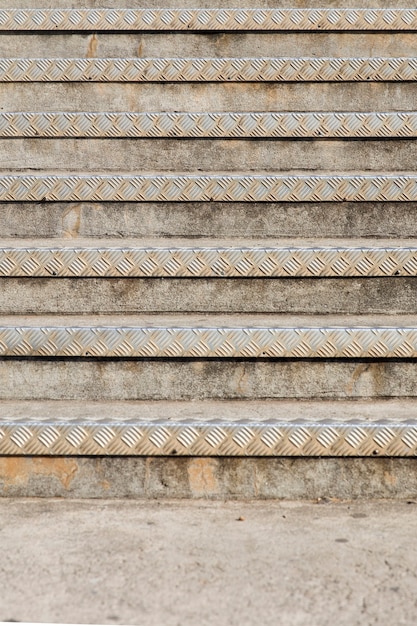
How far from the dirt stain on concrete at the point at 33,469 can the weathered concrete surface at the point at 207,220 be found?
178 centimetres

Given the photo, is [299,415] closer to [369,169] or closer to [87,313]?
[87,313]

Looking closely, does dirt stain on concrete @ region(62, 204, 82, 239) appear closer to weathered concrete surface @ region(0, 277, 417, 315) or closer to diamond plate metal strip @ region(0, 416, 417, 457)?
weathered concrete surface @ region(0, 277, 417, 315)

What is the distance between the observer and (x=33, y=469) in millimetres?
3184

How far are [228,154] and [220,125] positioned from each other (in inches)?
7.4

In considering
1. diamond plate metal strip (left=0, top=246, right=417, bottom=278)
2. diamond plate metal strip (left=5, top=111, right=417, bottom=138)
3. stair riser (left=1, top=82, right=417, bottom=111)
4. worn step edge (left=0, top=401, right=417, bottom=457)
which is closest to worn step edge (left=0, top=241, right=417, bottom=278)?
diamond plate metal strip (left=0, top=246, right=417, bottom=278)

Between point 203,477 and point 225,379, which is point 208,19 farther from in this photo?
point 203,477

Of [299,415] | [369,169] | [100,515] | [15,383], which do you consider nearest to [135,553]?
[100,515]

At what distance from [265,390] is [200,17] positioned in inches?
132

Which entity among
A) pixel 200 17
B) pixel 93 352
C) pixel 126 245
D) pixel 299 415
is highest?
pixel 200 17

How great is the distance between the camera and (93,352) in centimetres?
369

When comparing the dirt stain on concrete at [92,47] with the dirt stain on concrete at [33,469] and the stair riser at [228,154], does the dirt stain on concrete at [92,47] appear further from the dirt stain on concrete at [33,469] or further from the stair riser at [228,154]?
the dirt stain on concrete at [33,469]

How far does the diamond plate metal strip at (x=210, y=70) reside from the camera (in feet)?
18.4

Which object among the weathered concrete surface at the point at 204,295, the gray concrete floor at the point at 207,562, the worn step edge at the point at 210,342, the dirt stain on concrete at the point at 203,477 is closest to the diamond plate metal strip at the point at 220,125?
the weathered concrete surface at the point at 204,295

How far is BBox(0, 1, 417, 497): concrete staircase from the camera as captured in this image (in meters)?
3.17
